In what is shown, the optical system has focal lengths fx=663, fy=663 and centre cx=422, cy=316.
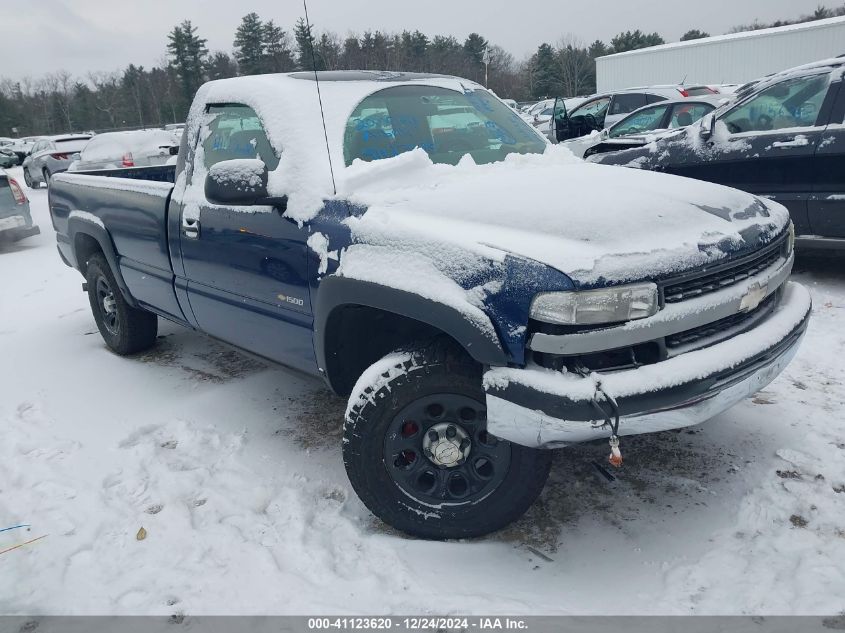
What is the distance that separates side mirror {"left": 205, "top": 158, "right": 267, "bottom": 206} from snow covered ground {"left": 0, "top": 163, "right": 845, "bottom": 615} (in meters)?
1.40

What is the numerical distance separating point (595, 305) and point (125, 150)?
1363 cm

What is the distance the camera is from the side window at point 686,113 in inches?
375

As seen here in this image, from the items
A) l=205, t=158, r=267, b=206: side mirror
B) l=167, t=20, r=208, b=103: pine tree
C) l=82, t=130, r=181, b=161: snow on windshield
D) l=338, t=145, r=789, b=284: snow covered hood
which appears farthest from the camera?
l=167, t=20, r=208, b=103: pine tree

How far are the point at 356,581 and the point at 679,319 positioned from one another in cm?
156

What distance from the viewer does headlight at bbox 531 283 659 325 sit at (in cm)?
222

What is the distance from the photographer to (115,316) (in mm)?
5211

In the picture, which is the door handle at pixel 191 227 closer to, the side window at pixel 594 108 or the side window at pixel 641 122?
the side window at pixel 641 122

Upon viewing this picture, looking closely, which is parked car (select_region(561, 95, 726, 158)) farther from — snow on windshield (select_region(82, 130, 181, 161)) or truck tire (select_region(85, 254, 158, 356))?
snow on windshield (select_region(82, 130, 181, 161))

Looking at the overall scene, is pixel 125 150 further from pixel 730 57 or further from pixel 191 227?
pixel 730 57

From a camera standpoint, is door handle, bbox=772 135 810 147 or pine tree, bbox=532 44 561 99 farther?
pine tree, bbox=532 44 561 99

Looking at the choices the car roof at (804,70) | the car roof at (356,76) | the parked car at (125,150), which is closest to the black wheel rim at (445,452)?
the car roof at (356,76)

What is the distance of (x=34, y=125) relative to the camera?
5912cm

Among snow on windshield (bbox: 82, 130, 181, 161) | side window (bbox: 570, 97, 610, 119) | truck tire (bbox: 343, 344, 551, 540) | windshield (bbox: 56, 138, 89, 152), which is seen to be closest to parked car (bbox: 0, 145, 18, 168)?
windshield (bbox: 56, 138, 89, 152)

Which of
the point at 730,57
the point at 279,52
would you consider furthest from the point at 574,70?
the point at 279,52
